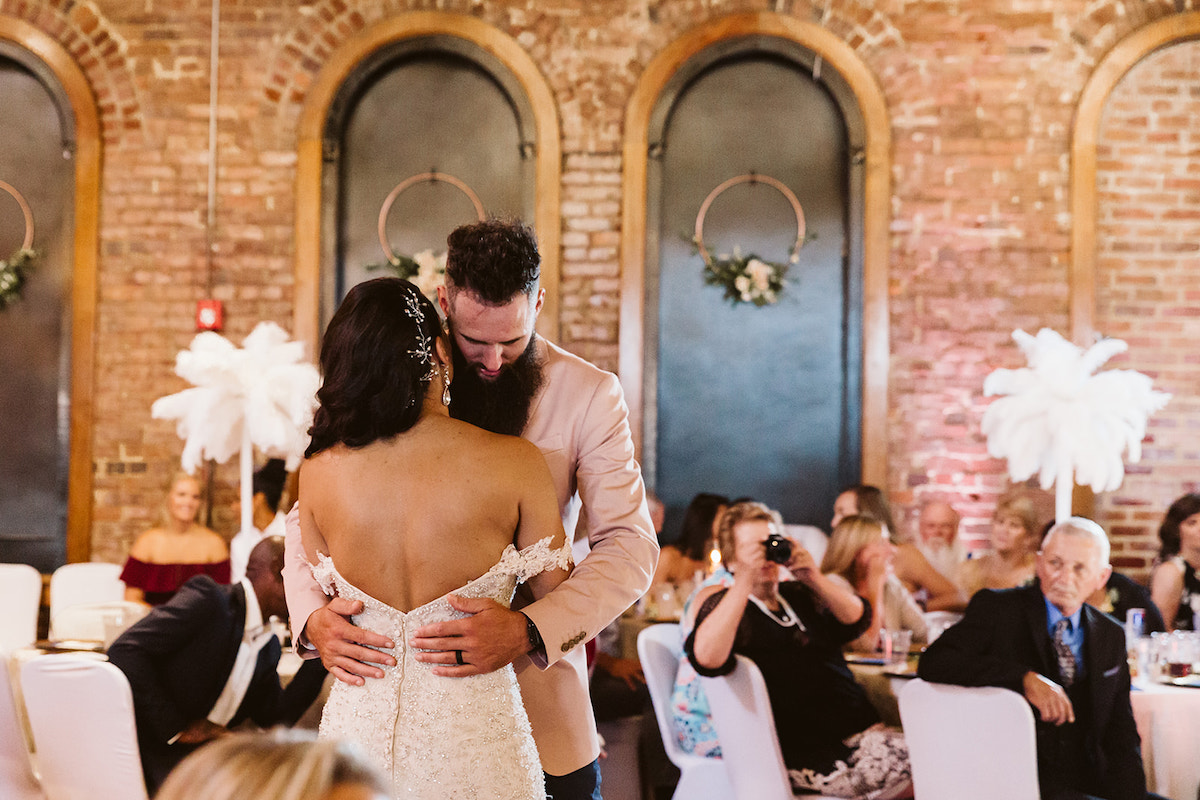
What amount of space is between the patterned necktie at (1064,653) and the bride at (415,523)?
6.75 feet

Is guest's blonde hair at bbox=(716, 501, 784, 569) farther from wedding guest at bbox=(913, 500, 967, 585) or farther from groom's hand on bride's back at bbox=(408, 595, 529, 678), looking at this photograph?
wedding guest at bbox=(913, 500, 967, 585)

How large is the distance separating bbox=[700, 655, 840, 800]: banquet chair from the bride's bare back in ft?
5.86

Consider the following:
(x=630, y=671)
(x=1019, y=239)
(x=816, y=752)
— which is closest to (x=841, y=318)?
(x=1019, y=239)

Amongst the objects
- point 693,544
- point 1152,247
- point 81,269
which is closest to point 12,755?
point 693,544

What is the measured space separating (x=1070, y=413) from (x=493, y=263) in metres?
4.00

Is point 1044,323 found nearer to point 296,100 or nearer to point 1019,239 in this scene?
point 1019,239

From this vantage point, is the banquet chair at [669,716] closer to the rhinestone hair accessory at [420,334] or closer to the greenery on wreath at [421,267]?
the rhinestone hair accessory at [420,334]

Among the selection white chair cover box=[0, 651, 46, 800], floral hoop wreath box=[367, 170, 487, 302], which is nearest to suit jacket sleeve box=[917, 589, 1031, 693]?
white chair cover box=[0, 651, 46, 800]

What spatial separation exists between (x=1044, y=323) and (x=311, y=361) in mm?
4156

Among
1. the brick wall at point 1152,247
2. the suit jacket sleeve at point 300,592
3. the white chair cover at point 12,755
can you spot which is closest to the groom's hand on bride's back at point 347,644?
the suit jacket sleeve at point 300,592

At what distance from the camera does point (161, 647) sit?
125 inches

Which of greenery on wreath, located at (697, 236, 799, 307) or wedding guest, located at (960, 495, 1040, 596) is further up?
greenery on wreath, located at (697, 236, 799, 307)

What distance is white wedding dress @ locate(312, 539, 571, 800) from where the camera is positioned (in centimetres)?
175

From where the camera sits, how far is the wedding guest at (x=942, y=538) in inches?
233
